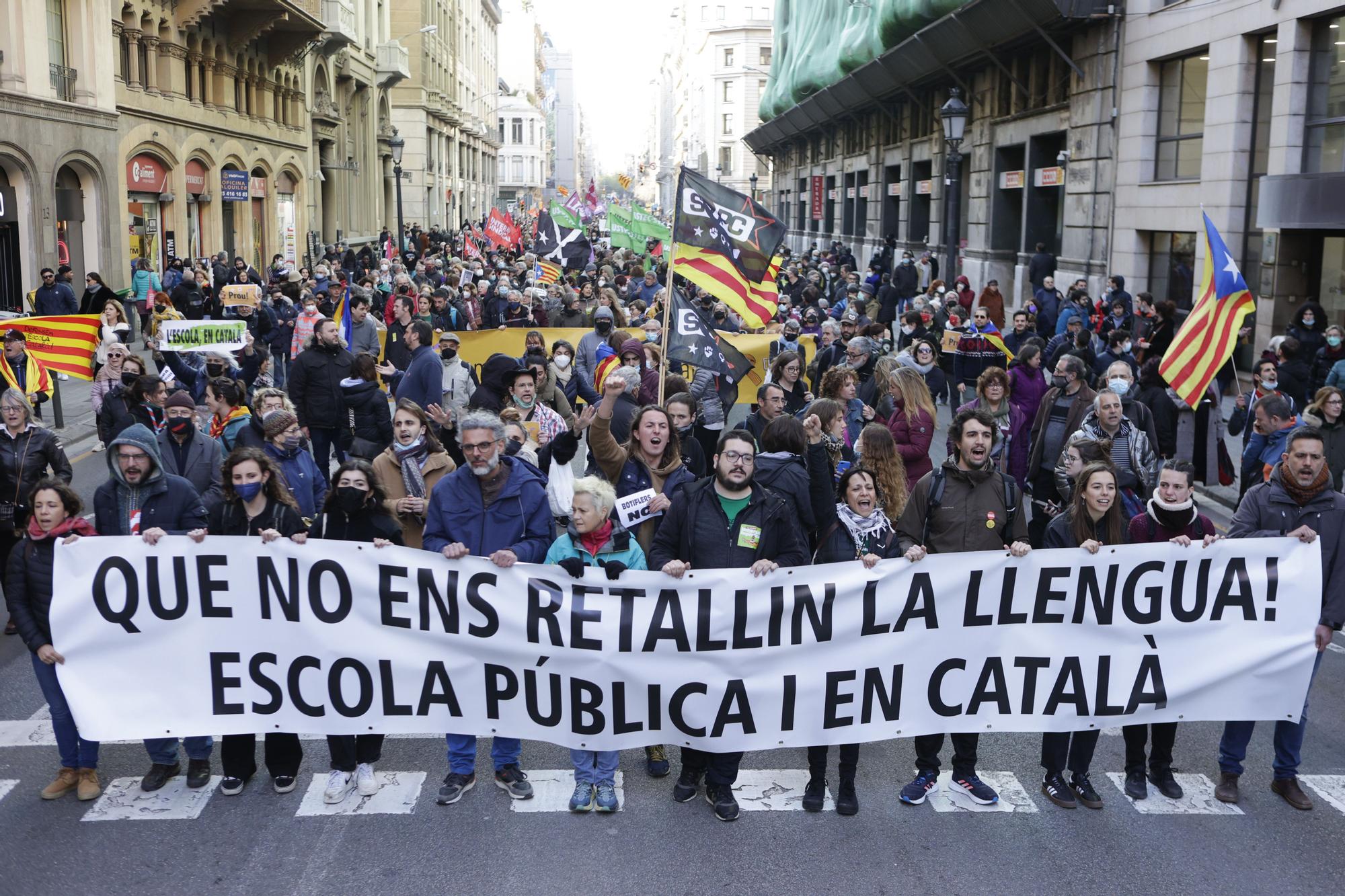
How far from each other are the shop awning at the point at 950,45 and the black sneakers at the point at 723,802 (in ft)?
74.2

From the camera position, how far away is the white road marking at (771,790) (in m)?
6.35

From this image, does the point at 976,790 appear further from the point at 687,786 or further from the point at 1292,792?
the point at 1292,792

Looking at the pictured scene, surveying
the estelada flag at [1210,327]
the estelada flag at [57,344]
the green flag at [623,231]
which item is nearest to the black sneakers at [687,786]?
the estelada flag at [1210,327]

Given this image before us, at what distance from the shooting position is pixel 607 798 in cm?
623

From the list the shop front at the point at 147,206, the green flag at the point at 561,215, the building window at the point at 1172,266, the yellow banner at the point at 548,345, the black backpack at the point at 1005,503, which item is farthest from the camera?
the shop front at the point at 147,206

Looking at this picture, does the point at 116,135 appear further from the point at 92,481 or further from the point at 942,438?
the point at 942,438

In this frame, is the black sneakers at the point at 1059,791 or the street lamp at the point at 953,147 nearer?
the black sneakers at the point at 1059,791

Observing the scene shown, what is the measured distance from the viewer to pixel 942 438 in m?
16.8

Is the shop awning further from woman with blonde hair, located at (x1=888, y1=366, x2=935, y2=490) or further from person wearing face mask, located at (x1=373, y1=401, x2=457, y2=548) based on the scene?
person wearing face mask, located at (x1=373, y1=401, x2=457, y2=548)

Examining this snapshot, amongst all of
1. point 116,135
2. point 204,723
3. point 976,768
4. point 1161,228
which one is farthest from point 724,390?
point 116,135

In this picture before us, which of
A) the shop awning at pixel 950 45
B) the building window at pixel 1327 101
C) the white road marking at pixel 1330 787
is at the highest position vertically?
the shop awning at pixel 950 45

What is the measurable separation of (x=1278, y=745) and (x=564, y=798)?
11.0 feet

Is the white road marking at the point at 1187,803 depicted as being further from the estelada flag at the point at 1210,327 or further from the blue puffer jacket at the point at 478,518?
the estelada flag at the point at 1210,327

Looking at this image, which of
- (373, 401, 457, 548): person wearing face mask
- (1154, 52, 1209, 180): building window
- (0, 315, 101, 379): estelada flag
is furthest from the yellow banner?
(1154, 52, 1209, 180): building window
